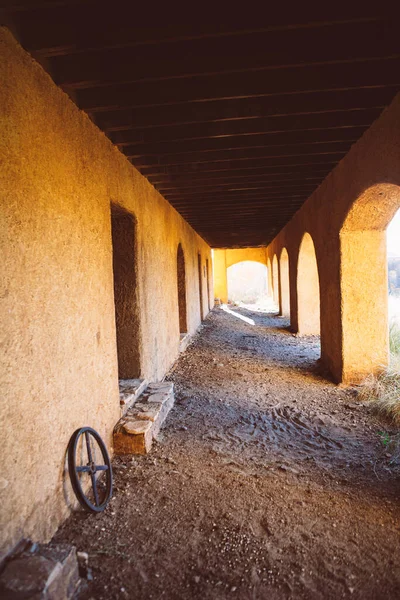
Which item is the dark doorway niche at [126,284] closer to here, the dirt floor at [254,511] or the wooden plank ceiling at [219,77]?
the wooden plank ceiling at [219,77]

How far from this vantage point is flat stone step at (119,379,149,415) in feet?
12.8

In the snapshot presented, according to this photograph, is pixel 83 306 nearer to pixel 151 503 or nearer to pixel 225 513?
pixel 151 503

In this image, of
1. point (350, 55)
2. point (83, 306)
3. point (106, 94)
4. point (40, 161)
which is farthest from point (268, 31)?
point (83, 306)

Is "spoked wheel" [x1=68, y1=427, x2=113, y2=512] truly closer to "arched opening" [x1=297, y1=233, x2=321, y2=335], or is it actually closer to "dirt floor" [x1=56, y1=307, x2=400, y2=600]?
"dirt floor" [x1=56, y1=307, x2=400, y2=600]

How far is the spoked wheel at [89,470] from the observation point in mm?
2570

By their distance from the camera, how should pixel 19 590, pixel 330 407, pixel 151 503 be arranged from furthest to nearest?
1. pixel 330 407
2. pixel 151 503
3. pixel 19 590

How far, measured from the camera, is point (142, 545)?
2.35 m

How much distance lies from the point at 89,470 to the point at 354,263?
4.20 metres

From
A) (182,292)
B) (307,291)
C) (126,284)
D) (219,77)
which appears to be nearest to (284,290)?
(307,291)

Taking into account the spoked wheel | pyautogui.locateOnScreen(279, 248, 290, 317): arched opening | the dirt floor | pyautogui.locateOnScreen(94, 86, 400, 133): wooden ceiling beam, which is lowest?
the dirt floor

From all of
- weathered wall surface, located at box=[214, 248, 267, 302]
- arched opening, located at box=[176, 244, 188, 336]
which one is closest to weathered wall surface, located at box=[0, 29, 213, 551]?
arched opening, located at box=[176, 244, 188, 336]

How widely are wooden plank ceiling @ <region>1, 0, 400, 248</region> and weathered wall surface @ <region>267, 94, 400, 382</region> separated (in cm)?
41

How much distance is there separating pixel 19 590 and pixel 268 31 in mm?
3236

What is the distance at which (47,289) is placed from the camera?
2.40m
